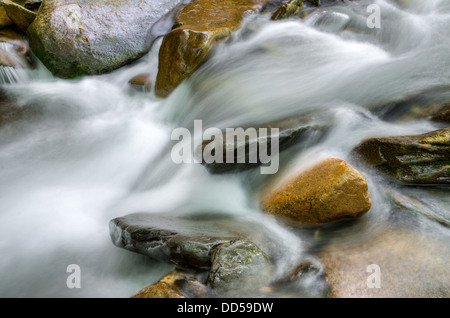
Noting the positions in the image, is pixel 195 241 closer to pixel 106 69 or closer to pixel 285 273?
pixel 285 273

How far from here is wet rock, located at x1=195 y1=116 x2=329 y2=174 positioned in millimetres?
3369

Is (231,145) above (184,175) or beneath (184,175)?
above

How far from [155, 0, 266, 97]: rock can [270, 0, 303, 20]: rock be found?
30.2 inches

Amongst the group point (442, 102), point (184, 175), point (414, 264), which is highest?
point (442, 102)

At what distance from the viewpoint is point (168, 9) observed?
6.32 m

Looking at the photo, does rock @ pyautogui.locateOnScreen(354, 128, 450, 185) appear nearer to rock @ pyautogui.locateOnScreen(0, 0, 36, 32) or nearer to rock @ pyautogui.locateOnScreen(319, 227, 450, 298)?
rock @ pyautogui.locateOnScreen(319, 227, 450, 298)

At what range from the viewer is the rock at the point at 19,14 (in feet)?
18.8

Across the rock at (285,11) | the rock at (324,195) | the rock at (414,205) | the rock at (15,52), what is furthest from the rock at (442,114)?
the rock at (15,52)

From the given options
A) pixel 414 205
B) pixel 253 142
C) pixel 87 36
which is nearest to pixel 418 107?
pixel 414 205

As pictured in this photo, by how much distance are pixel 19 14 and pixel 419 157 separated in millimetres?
7060

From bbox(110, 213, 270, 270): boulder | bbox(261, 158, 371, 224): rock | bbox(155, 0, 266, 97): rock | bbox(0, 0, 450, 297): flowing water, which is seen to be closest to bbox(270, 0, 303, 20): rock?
bbox(0, 0, 450, 297): flowing water

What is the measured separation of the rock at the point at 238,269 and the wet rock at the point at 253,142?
1.30m

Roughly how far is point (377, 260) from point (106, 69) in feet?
17.4

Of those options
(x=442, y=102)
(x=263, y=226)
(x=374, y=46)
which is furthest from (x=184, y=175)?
(x=374, y=46)
